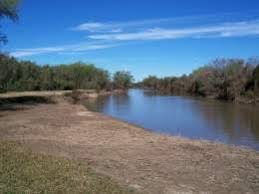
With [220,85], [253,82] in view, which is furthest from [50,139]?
[220,85]

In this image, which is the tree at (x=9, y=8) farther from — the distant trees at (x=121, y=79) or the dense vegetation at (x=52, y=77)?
the distant trees at (x=121, y=79)

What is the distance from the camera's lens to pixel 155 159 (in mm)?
11492

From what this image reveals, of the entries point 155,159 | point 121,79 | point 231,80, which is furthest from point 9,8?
point 121,79

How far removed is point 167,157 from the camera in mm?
11859

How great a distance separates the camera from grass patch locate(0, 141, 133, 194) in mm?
7398

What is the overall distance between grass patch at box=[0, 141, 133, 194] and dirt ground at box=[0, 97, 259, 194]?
1.99 feet

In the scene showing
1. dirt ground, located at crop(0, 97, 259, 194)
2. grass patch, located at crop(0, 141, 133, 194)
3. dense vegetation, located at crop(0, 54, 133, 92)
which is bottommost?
dirt ground, located at crop(0, 97, 259, 194)

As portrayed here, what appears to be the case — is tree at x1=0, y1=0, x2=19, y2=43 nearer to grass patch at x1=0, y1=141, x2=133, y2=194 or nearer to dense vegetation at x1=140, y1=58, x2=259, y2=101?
grass patch at x1=0, y1=141, x2=133, y2=194

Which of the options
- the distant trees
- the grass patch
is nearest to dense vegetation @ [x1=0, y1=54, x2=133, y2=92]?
the distant trees

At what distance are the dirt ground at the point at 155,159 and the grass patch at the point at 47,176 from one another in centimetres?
61

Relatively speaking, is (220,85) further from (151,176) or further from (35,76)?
(151,176)

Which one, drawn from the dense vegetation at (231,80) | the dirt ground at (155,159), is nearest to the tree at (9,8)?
the dirt ground at (155,159)

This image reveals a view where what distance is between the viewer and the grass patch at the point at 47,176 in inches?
291

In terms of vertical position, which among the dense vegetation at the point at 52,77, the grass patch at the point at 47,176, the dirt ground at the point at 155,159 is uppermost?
the dense vegetation at the point at 52,77
